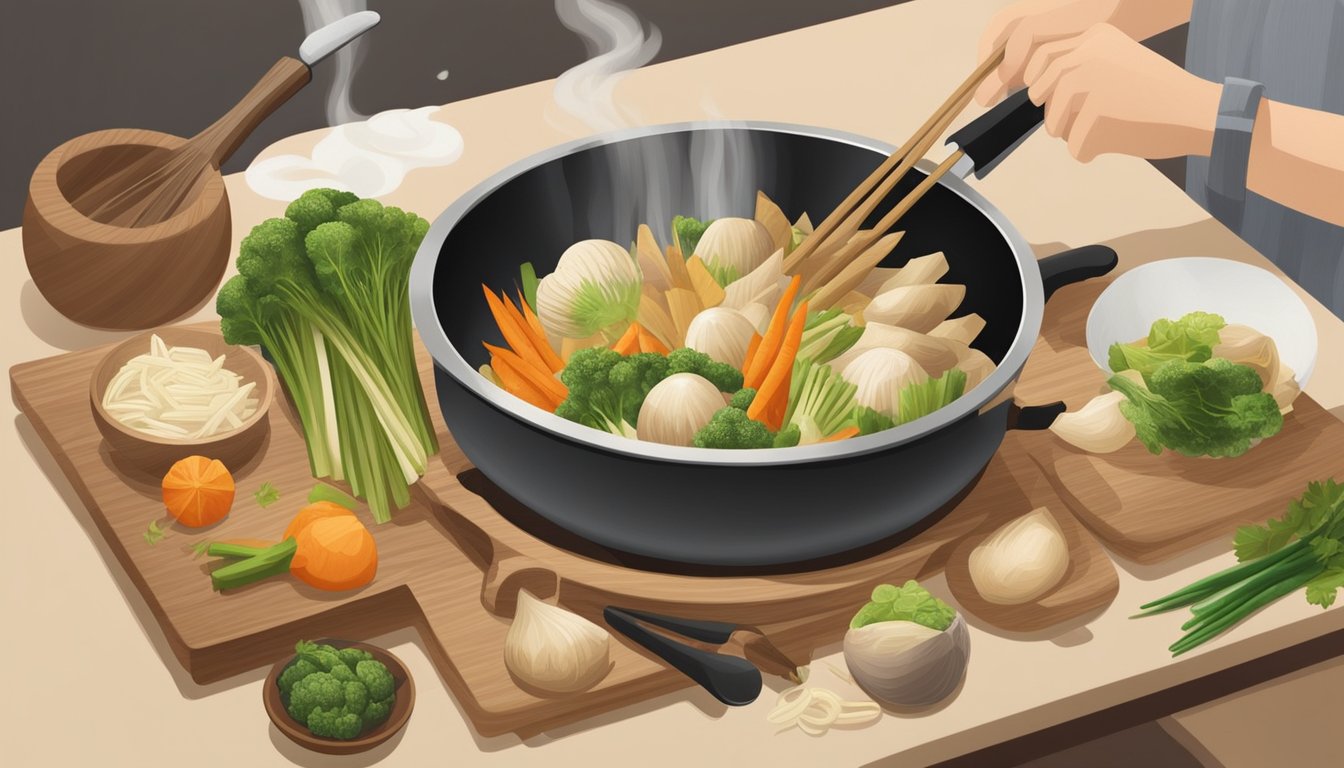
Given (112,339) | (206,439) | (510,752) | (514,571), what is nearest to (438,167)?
(112,339)

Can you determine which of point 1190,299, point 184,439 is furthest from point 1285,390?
point 184,439

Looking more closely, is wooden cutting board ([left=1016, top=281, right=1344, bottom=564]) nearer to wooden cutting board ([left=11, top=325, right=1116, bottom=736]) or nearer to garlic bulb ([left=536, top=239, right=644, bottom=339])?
wooden cutting board ([left=11, top=325, right=1116, bottom=736])

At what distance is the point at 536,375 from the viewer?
1.79 metres

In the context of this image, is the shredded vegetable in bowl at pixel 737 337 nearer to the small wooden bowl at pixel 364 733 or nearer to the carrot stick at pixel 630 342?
the carrot stick at pixel 630 342

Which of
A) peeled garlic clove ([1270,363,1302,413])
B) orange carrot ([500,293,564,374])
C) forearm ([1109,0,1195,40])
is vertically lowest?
orange carrot ([500,293,564,374])

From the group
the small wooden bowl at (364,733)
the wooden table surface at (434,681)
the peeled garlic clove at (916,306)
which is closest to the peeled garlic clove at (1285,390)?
the wooden table surface at (434,681)

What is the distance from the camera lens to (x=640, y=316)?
6.24 feet

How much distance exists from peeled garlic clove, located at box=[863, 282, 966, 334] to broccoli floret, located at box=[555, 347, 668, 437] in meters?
0.30

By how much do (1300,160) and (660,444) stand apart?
2.95ft

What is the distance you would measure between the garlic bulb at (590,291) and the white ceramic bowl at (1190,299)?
549 mm

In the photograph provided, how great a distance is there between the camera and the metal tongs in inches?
65.1

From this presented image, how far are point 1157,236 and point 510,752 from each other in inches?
45.7

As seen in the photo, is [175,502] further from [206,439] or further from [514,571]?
[514,571]

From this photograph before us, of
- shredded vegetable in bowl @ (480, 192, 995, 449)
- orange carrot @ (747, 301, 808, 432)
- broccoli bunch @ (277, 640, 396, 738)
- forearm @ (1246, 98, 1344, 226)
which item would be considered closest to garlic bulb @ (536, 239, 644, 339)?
shredded vegetable in bowl @ (480, 192, 995, 449)
